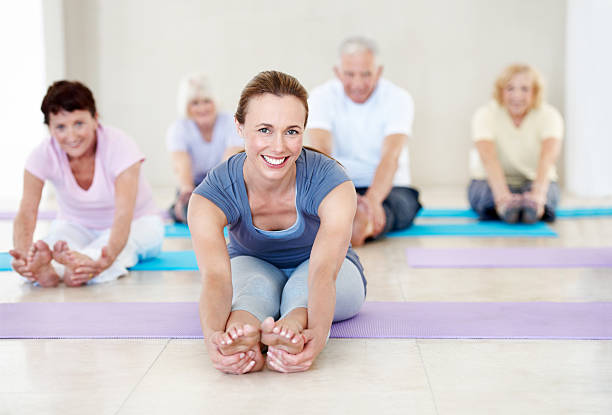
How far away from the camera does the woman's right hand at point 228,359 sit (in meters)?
1.86

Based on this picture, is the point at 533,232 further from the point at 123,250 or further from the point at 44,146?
the point at 44,146

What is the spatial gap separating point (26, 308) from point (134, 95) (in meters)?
4.21

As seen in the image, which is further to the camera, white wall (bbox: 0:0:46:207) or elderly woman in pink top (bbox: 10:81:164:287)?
white wall (bbox: 0:0:46:207)

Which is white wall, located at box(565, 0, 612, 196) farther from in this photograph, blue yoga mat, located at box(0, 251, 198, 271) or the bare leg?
the bare leg

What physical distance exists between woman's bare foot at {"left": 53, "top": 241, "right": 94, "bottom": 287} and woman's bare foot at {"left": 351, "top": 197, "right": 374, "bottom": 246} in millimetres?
1350

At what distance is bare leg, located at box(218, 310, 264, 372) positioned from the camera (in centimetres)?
183

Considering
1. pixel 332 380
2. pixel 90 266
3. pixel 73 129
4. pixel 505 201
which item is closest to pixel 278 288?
pixel 332 380

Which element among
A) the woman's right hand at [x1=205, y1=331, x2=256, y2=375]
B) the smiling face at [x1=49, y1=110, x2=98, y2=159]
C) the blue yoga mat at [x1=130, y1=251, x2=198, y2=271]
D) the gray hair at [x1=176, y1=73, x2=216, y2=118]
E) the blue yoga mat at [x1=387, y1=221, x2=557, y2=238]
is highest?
the gray hair at [x1=176, y1=73, x2=216, y2=118]

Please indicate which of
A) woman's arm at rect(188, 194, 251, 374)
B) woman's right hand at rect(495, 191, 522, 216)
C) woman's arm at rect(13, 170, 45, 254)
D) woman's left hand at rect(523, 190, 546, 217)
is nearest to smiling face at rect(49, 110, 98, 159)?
woman's arm at rect(13, 170, 45, 254)

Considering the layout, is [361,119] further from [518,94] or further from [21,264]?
[21,264]

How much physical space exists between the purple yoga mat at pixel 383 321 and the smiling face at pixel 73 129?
663mm

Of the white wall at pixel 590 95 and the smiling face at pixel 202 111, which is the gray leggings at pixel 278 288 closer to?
the smiling face at pixel 202 111

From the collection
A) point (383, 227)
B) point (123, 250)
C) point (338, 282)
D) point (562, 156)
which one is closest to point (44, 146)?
point (123, 250)

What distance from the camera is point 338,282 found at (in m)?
2.23
